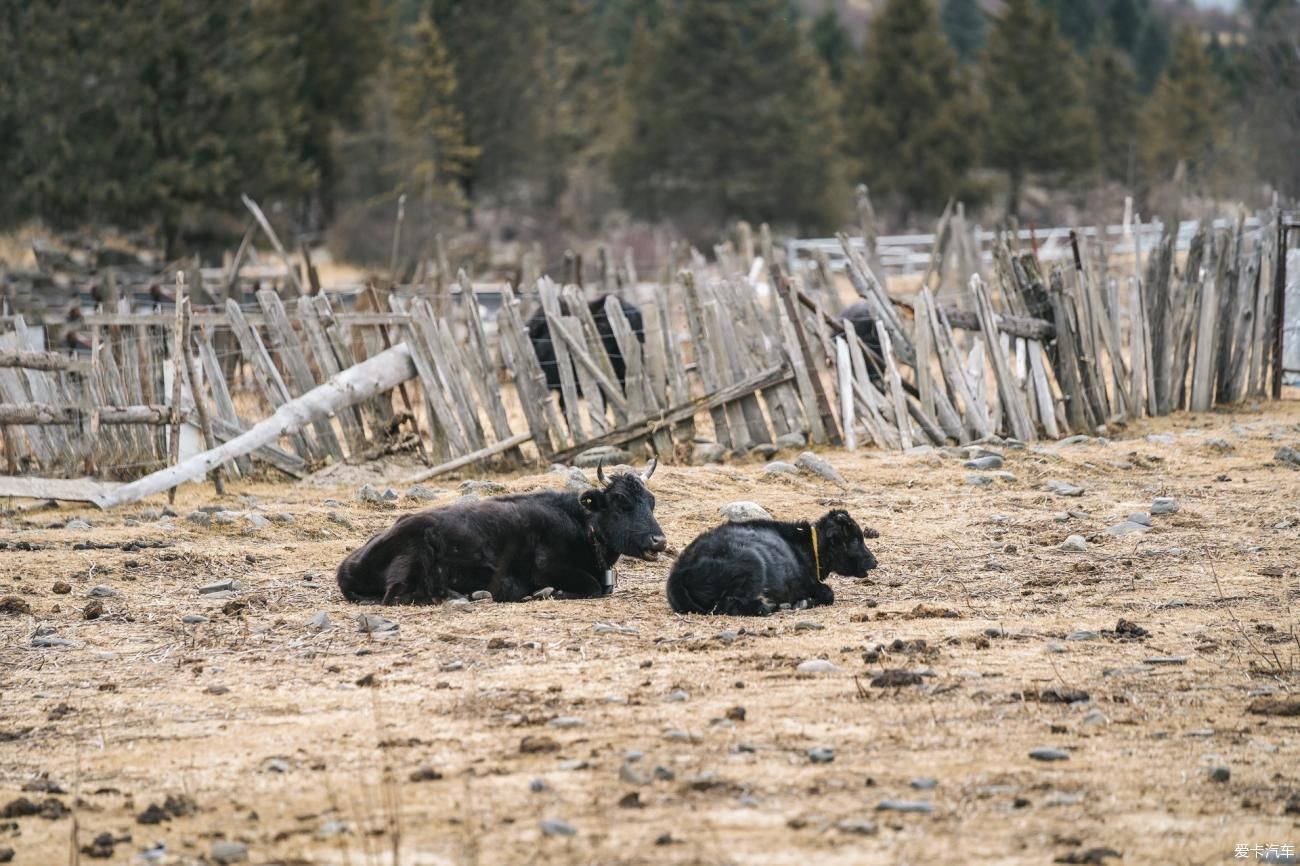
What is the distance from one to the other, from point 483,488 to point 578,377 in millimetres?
2257

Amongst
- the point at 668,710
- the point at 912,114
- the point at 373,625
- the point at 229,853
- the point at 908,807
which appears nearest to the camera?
the point at 229,853

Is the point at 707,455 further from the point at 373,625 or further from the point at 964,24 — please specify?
the point at 964,24

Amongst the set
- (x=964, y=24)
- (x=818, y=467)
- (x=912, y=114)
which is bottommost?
(x=818, y=467)

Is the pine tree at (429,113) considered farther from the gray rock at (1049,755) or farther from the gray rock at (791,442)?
the gray rock at (1049,755)

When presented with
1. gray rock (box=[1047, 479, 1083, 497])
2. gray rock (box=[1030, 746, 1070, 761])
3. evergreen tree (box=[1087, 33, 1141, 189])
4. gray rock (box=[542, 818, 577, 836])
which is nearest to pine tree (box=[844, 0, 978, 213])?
evergreen tree (box=[1087, 33, 1141, 189])

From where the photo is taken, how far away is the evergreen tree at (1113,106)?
61234 mm

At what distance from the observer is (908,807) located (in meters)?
5.20

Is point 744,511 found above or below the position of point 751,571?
below

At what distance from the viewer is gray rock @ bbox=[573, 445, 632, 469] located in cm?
1415

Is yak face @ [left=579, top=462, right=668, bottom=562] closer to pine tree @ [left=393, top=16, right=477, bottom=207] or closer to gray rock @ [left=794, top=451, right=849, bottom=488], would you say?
gray rock @ [left=794, top=451, right=849, bottom=488]

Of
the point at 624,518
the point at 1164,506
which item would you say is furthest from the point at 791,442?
the point at 624,518

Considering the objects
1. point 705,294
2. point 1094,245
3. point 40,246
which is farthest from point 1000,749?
point 40,246

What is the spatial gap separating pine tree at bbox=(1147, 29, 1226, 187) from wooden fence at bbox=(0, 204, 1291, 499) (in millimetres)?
40075

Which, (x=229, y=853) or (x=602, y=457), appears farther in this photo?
(x=602, y=457)
